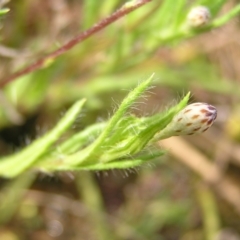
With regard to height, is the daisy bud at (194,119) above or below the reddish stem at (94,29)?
below

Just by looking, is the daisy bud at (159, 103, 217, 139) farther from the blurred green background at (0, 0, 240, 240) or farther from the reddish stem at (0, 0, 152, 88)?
the blurred green background at (0, 0, 240, 240)

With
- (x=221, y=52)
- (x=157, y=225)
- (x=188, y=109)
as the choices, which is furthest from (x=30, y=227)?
(x=188, y=109)

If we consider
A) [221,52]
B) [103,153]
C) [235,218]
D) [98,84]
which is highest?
[103,153]

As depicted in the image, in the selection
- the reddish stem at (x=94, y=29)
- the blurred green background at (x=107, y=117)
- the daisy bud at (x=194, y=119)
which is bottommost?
the blurred green background at (x=107, y=117)

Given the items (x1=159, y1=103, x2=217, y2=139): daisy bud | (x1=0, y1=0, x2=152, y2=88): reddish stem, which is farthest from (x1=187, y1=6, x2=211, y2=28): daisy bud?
(x1=159, y1=103, x2=217, y2=139): daisy bud

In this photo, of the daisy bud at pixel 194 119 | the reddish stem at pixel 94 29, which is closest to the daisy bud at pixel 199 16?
A: the reddish stem at pixel 94 29

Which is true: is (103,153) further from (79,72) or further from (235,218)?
(235,218)

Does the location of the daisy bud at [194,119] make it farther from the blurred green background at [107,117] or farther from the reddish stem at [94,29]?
the blurred green background at [107,117]
